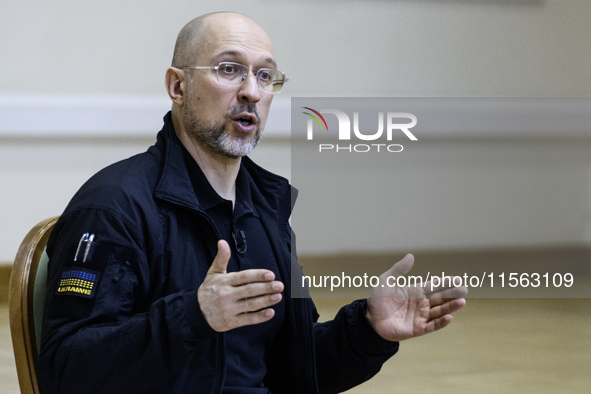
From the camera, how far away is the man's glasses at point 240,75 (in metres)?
1.59

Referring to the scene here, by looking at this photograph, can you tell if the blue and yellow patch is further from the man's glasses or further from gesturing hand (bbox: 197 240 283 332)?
the man's glasses

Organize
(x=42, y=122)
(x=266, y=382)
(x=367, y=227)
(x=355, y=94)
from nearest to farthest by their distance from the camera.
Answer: (x=266, y=382) < (x=367, y=227) < (x=42, y=122) < (x=355, y=94)

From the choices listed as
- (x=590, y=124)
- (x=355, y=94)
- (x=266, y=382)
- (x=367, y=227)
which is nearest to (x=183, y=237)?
(x=266, y=382)

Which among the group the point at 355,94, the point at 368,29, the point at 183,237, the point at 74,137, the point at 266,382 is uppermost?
the point at 368,29

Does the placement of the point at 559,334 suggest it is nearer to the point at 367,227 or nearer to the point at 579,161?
the point at 579,161

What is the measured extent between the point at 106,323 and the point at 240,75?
0.62m

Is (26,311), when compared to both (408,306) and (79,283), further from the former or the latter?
(408,306)

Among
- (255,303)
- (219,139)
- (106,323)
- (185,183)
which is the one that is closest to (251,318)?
(255,303)

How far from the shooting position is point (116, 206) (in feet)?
4.23

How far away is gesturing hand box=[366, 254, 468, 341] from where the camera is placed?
57.7 inches

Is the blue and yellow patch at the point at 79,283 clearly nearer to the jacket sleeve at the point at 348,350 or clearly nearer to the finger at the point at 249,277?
the finger at the point at 249,277

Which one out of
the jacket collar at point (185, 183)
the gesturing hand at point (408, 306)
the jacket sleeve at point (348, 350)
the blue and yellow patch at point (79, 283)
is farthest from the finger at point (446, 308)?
the blue and yellow patch at point (79, 283)

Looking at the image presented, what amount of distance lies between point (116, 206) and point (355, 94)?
350 centimetres
